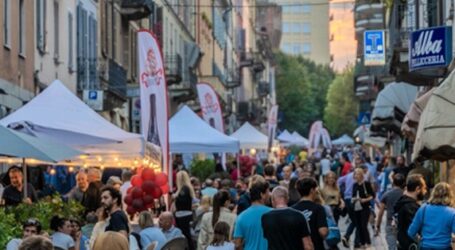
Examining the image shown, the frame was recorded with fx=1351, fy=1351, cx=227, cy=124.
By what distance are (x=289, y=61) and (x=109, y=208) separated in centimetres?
12817

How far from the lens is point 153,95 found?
21453 millimetres

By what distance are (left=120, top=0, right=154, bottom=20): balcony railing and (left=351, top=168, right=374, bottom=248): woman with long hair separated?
60.5 feet

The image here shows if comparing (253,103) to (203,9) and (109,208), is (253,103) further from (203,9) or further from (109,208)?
(109,208)

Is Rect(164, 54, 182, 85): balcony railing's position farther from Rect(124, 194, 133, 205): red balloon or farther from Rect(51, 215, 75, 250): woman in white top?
Rect(51, 215, 75, 250): woman in white top

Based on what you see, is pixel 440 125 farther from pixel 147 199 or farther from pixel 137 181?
pixel 137 181

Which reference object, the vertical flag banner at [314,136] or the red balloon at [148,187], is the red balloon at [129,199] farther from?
the vertical flag banner at [314,136]

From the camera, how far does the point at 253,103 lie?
339ft

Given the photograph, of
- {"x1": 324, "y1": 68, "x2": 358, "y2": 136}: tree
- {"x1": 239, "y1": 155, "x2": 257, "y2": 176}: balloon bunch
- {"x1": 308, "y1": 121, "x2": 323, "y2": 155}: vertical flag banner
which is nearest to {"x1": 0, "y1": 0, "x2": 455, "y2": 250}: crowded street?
{"x1": 239, "y1": 155, "x2": 257, "y2": 176}: balloon bunch

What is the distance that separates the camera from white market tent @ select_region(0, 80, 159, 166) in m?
18.9

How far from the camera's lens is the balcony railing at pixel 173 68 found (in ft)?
166

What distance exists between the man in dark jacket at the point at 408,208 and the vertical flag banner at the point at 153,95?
5.46 m

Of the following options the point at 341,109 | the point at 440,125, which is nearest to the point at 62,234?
the point at 440,125

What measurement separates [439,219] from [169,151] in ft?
31.4

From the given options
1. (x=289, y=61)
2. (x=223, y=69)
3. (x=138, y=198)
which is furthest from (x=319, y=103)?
(x=138, y=198)
